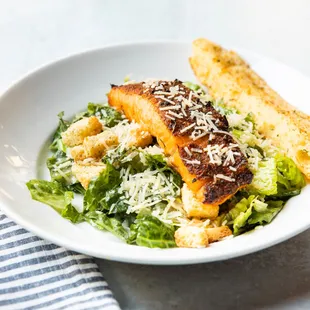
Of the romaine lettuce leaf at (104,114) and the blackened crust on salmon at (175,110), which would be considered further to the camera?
the romaine lettuce leaf at (104,114)

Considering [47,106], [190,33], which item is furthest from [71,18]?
[47,106]

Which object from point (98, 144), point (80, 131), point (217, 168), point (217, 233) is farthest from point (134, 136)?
point (217, 233)

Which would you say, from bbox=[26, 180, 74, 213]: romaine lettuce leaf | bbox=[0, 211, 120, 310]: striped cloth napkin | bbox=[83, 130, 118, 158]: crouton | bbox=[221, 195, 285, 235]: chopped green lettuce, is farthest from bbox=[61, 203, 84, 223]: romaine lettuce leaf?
bbox=[221, 195, 285, 235]: chopped green lettuce

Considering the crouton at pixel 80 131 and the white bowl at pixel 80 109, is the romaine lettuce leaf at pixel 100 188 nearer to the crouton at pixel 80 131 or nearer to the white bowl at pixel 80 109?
the white bowl at pixel 80 109

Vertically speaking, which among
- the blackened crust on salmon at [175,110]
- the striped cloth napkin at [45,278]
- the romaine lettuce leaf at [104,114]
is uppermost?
the blackened crust on salmon at [175,110]

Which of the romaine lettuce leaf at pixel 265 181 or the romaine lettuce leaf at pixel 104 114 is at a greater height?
the romaine lettuce leaf at pixel 104 114

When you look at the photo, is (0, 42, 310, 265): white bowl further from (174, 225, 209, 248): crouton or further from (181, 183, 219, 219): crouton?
(181, 183, 219, 219): crouton

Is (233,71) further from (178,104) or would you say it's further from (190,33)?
(190,33)

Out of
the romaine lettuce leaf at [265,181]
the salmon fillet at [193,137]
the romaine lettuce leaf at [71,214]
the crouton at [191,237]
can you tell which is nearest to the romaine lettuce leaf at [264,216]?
the romaine lettuce leaf at [265,181]
